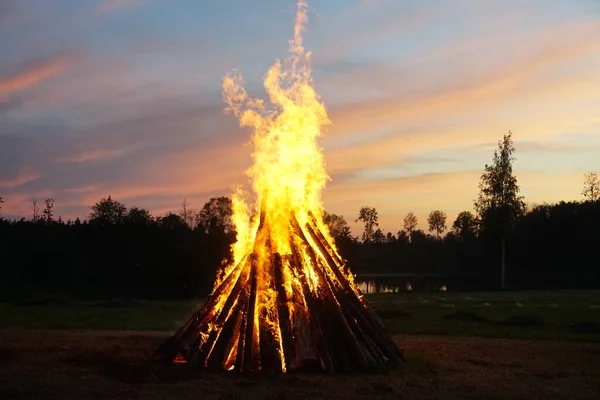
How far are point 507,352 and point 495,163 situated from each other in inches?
1237

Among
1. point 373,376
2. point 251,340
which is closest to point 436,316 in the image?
point 373,376

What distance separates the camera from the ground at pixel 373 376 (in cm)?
1055

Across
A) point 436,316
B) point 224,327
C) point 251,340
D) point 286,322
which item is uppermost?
point 286,322

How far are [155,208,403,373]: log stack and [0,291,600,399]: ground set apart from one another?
549mm

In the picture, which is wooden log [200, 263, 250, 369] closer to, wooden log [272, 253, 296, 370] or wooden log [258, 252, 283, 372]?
wooden log [258, 252, 283, 372]

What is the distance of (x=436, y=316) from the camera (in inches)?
952

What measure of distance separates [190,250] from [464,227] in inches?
2098

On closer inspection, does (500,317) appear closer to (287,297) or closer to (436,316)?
(436,316)

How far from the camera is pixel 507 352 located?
1559 centimetres

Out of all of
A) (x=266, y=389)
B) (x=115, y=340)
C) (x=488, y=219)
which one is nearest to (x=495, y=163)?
(x=488, y=219)

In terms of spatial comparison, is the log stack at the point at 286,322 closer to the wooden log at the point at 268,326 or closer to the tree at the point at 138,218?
the wooden log at the point at 268,326

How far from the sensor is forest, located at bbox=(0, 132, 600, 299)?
148ft

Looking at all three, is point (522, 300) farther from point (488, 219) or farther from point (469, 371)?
point (469, 371)

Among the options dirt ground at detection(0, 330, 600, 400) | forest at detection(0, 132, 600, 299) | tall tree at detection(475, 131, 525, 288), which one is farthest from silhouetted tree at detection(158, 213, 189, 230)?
dirt ground at detection(0, 330, 600, 400)
